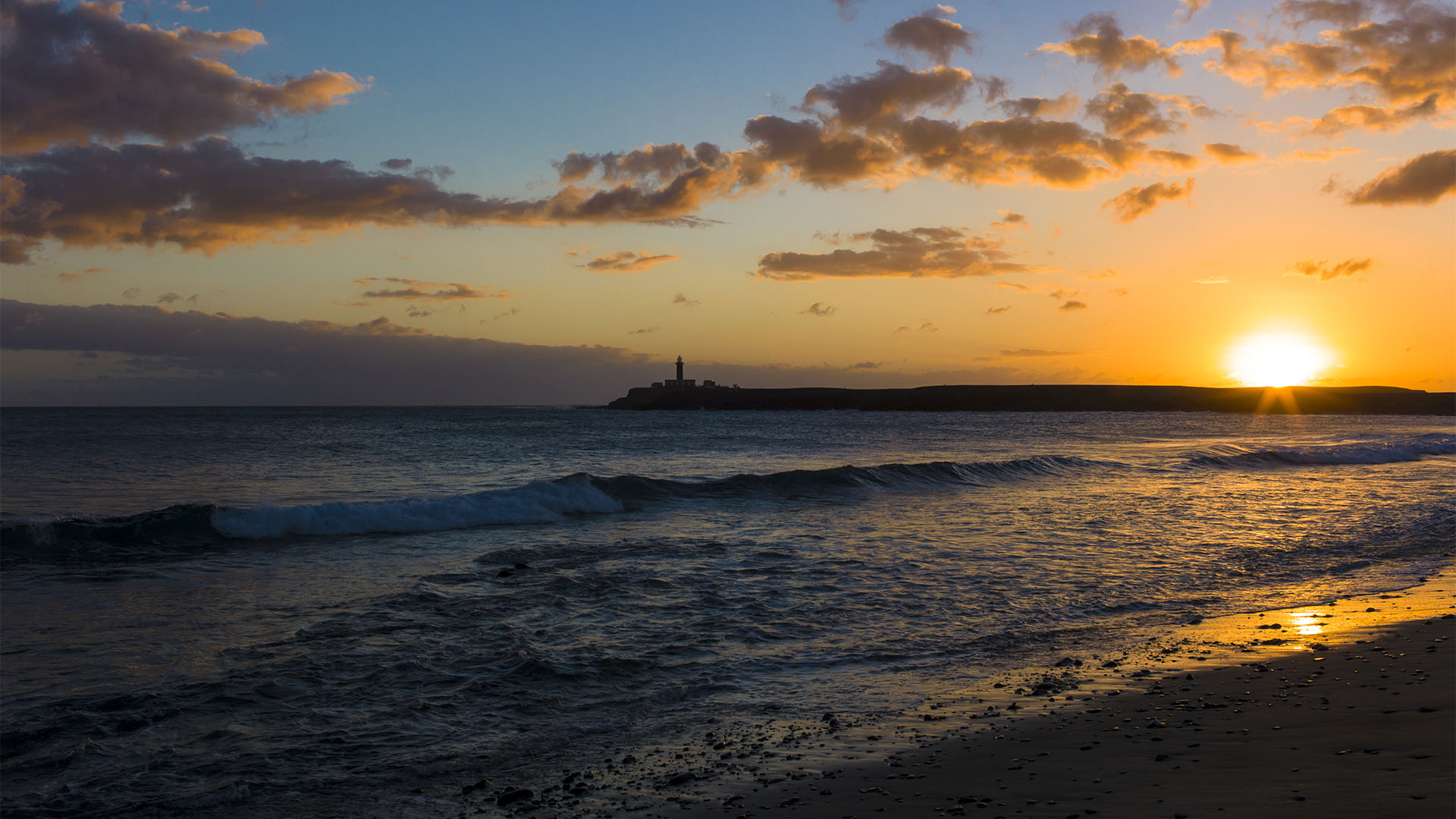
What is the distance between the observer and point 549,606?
30.1 feet

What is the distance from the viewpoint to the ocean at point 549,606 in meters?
5.23

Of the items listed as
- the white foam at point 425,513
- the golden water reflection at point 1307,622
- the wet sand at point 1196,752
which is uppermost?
the wet sand at point 1196,752

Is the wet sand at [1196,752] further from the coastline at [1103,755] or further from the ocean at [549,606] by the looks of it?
the ocean at [549,606]

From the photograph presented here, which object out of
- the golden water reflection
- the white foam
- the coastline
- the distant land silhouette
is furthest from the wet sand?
the distant land silhouette

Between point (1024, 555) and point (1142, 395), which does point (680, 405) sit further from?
point (1024, 555)

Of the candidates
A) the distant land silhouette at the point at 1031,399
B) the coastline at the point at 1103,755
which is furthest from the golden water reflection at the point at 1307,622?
the distant land silhouette at the point at 1031,399

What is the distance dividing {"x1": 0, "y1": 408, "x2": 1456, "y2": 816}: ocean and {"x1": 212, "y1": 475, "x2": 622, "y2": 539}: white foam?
0.22 feet

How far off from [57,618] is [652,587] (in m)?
6.37

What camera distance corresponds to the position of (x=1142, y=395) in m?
129

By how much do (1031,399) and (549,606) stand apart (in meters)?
134

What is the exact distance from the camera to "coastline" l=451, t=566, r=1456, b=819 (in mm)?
4098

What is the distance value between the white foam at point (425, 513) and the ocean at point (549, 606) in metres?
0.07

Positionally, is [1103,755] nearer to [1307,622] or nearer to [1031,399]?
[1307,622]

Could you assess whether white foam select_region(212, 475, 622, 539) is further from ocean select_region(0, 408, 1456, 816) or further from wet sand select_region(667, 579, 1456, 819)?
wet sand select_region(667, 579, 1456, 819)
